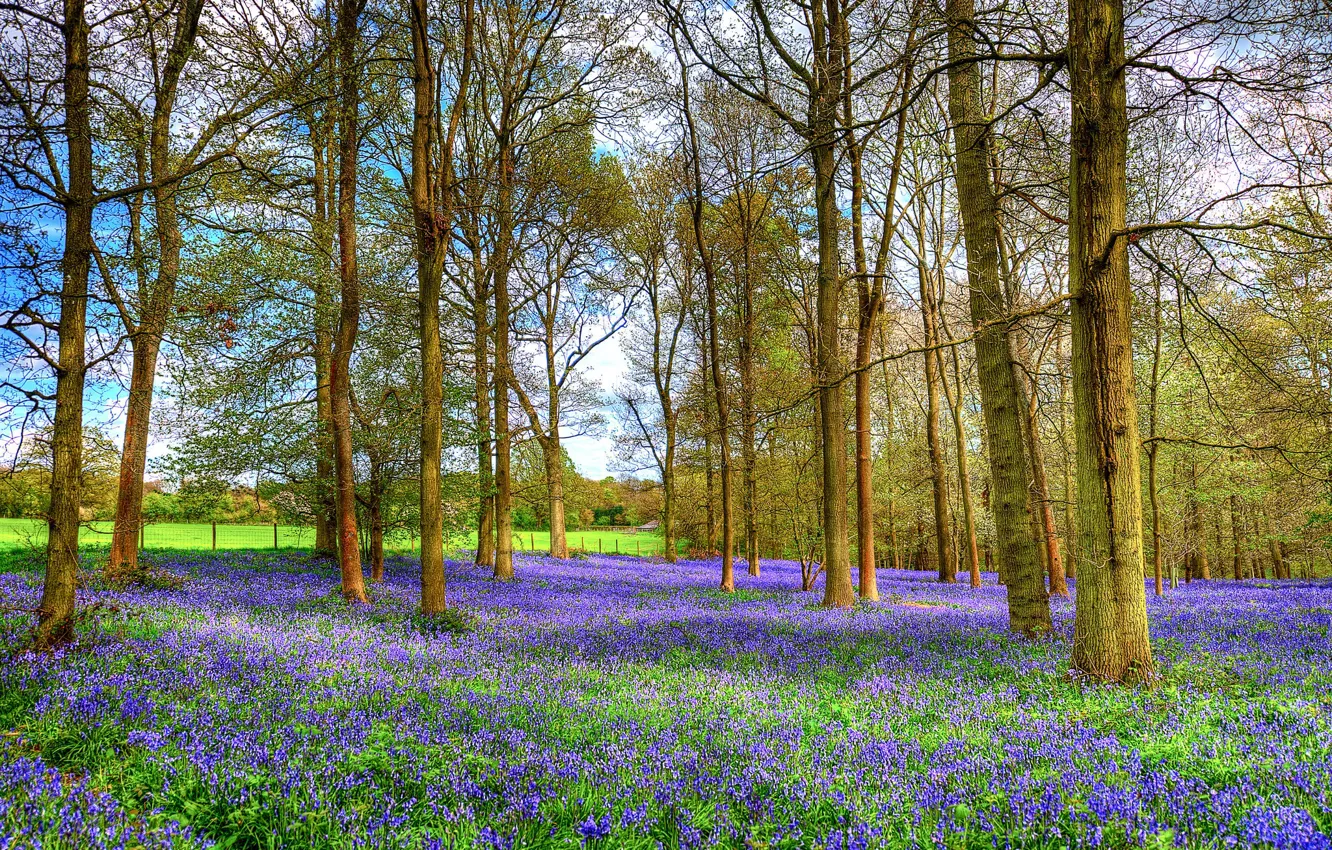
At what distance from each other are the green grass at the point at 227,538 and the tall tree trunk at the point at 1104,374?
28.8ft

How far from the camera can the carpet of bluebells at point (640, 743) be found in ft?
9.84

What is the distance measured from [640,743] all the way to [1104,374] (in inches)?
193

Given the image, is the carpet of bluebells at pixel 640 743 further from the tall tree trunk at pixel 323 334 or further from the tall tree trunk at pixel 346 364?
the tall tree trunk at pixel 323 334

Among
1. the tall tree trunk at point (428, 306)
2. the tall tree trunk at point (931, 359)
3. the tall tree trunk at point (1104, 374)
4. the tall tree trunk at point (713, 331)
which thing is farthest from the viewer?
the tall tree trunk at point (931, 359)

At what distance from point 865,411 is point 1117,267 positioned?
8683 millimetres

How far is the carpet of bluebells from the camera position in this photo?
118 inches

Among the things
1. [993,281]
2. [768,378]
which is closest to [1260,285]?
[993,281]

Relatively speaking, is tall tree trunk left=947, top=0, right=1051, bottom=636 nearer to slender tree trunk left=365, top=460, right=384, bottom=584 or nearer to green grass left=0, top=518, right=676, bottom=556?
green grass left=0, top=518, right=676, bottom=556

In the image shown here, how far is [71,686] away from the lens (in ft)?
14.9

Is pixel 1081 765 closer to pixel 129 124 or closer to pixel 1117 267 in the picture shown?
pixel 1117 267

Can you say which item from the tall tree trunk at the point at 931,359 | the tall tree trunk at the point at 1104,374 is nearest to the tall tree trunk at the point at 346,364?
the tall tree trunk at the point at 1104,374

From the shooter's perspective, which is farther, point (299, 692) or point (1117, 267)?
point (1117, 267)

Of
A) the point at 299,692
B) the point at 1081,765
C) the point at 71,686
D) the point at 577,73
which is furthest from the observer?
the point at 577,73

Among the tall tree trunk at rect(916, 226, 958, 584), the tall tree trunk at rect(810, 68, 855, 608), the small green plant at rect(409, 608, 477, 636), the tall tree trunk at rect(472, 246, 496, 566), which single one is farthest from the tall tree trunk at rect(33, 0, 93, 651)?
the tall tree trunk at rect(916, 226, 958, 584)
